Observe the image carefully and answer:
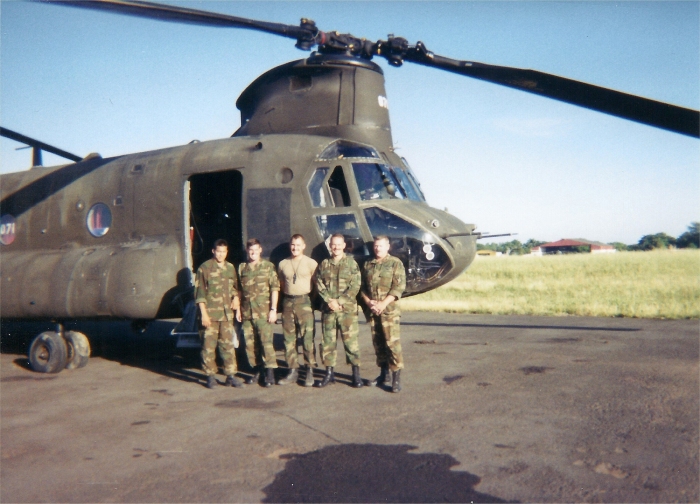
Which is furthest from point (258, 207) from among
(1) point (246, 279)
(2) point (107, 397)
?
(2) point (107, 397)

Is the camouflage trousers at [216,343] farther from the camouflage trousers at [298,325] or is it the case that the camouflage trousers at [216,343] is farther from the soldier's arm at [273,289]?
the camouflage trousers at [298,325]

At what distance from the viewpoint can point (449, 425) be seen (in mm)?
4965

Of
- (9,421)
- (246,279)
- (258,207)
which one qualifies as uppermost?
(258,207)

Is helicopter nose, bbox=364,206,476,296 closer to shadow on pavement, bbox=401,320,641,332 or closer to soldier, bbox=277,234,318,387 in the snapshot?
soldier, bbox=277,234,318,387

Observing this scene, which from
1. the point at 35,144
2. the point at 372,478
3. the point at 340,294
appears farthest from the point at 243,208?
the point at 35,144

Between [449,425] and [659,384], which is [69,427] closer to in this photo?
[449,425]

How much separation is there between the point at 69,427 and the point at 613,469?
4736mm

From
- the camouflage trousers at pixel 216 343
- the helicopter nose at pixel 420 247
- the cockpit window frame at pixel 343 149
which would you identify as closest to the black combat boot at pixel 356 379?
the helicopter nose at pixel 420 247

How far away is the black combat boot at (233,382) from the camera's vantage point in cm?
658

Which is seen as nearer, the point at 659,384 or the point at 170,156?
the point at 659,384

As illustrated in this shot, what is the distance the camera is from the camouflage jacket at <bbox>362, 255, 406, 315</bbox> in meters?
6.22

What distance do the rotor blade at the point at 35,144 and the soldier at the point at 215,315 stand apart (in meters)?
5.17

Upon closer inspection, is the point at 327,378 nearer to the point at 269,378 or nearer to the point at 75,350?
the point at 269,378

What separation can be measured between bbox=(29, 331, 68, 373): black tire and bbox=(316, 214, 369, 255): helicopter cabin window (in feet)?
13.7
